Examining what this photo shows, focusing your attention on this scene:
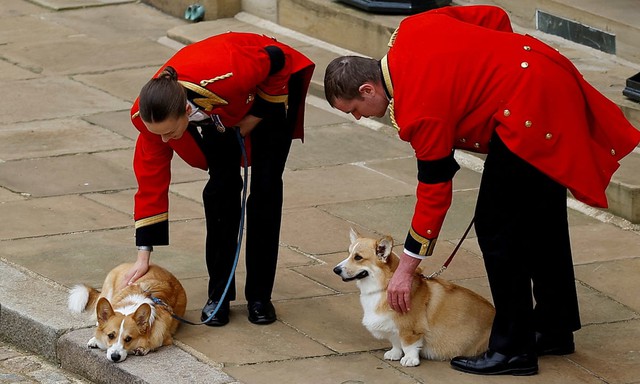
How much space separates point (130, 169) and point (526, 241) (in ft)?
13.2

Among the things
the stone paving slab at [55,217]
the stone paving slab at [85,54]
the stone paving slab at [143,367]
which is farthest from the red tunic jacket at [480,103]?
the stone paving slab at [85,54]

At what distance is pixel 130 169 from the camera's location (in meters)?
9.00

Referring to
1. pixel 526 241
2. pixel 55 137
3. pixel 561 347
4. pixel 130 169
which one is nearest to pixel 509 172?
pixel 526 241

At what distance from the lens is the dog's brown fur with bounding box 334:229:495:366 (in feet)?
19.1

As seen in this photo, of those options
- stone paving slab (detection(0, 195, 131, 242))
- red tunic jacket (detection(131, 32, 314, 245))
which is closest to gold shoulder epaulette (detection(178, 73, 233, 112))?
red tunic jacket (detection(131, 32, 314, 245))

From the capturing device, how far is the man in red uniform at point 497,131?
5359mm

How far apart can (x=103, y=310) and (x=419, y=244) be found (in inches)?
57.7

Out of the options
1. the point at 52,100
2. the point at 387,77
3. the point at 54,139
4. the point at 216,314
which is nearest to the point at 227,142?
the point at 216,314

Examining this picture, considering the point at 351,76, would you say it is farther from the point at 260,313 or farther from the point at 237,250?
the point at 260,313

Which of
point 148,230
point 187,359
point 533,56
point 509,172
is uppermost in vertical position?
point 533,56

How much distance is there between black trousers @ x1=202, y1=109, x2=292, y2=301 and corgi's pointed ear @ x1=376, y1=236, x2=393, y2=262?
65 cm

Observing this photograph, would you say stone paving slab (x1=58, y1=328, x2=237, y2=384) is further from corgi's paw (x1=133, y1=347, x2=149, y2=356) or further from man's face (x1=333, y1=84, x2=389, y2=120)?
man's face (x1=333, y1=84, x2=389, y2=120)

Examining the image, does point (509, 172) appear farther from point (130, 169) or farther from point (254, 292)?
point (130, 169)

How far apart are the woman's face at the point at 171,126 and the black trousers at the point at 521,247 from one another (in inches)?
51.4
